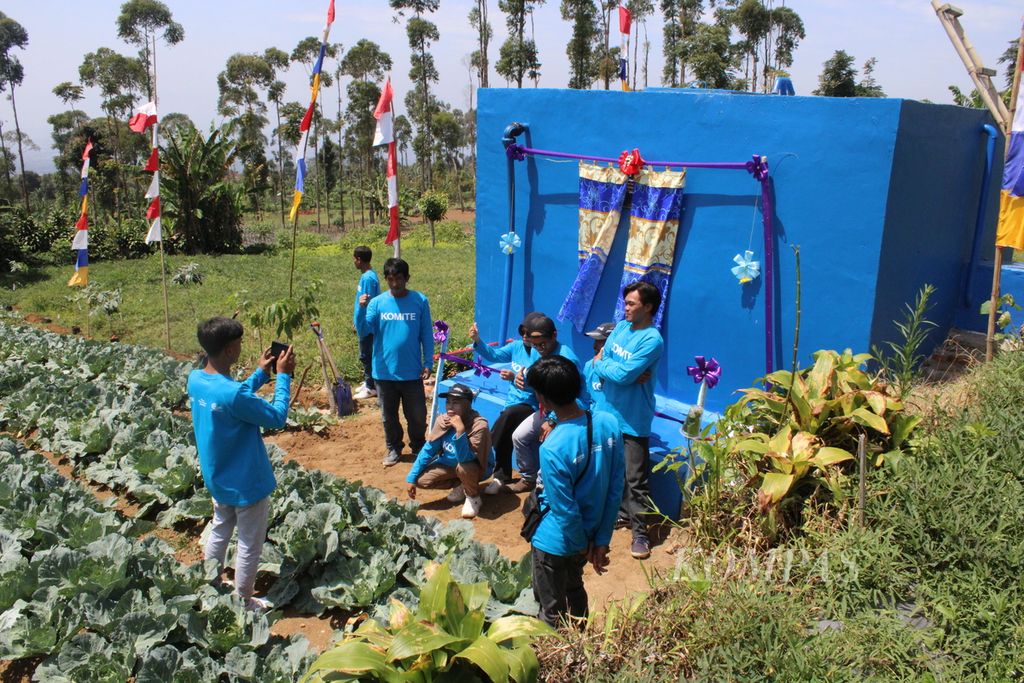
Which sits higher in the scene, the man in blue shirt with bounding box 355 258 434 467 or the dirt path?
the man in blue shirt with bounding box 355 258 434 467

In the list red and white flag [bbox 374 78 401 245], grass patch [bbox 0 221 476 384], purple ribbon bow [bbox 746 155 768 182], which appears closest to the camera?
purple ribbon bow [bbox 746 155 768 182]

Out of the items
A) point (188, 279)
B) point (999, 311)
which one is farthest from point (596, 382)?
point (188, 279)

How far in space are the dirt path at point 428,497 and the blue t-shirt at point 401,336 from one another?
2.85 feet

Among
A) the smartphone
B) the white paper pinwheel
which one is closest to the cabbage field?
the smartphone

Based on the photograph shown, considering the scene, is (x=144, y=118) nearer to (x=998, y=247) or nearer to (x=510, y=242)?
(x=510, y=242)

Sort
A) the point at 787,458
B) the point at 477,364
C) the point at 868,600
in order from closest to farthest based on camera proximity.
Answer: the point at 868,600 < the point at 787,458 < the point at 477,364

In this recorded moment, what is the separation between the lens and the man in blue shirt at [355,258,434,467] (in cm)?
586

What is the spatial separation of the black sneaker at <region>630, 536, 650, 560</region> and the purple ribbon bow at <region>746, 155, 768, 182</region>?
2691mm

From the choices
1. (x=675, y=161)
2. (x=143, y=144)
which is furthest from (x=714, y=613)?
(x=143, y=144)

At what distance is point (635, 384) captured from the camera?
4.54 metres

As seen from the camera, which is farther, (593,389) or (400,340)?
(400,340)

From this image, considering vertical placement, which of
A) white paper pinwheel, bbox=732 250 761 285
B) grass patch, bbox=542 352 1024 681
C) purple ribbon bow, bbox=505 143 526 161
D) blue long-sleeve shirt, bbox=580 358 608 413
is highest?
purple ribbon bow, bbox=505 143 526 161

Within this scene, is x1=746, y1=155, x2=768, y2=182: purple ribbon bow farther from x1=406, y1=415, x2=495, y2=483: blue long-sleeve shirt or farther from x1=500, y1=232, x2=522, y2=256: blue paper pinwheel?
x1=406, y1=415, x2=495, y2=483: blue long-sleeve shirt

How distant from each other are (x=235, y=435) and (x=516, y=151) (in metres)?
4.08
